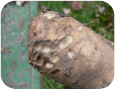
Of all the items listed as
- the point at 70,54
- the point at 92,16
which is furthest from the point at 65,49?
the point at 92,16

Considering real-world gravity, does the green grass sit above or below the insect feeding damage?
below

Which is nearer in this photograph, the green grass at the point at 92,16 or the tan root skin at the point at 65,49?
the tan root skin at the point at 65,49

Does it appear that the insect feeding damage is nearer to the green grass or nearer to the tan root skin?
the tan root skin

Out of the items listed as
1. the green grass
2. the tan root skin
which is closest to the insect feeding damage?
the tan root skin

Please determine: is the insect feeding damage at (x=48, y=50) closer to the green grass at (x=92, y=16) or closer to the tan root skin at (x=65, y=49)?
the tan root skin at (x=65, y=49)

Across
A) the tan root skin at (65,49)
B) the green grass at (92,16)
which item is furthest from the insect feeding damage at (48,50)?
the green grass at (92,16)
